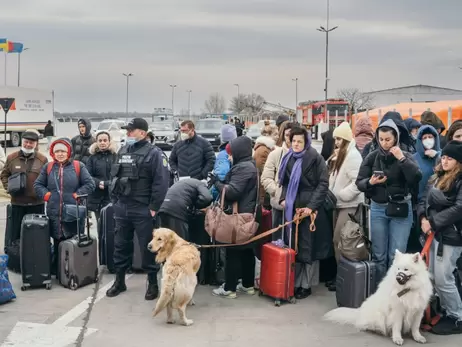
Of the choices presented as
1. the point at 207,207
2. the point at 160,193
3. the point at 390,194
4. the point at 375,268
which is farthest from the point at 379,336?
the point at 160,193

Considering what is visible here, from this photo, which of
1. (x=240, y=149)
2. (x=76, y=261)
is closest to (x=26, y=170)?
(x=76, y=261)

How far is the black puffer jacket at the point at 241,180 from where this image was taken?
19.2 ft

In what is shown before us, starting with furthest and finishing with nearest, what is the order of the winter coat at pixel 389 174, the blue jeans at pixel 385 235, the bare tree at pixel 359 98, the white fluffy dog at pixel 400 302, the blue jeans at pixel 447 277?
the bare tree at pixel 359 98 < the blue jeans at pixel 385 235 < the winter coat at pixel 389 174 < the blue jeans at pixel 447 277 < the white fluffy dog at pixel 400 302

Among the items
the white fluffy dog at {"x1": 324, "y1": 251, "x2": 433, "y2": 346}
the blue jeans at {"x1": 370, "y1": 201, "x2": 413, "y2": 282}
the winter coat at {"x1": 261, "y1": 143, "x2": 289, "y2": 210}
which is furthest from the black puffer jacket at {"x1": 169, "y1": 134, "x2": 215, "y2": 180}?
the white fluffy dog at {"x1": 324, "y1": 251, "x2": 433, "y2": 346}

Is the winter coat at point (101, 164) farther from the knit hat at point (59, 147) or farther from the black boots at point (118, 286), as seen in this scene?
the black boots at point (118, 286)

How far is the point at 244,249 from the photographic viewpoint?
19.9 feet

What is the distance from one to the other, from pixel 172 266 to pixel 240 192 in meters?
1.16

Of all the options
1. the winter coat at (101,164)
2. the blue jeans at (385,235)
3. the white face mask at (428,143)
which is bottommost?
the blue jeans at (385,235)

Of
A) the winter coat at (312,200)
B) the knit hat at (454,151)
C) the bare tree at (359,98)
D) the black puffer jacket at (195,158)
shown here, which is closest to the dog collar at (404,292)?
the knit hat at (454,151)

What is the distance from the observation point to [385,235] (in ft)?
18.1

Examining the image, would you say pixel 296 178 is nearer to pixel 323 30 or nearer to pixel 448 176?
pixel 448 176

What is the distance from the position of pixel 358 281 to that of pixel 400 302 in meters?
0.78

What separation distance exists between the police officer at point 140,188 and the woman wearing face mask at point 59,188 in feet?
2.42

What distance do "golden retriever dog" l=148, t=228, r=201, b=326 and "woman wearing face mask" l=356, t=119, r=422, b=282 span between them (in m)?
1.84
